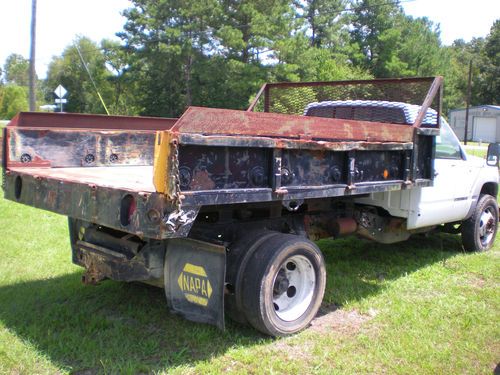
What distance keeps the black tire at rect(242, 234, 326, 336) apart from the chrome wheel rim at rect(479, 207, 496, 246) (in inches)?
141

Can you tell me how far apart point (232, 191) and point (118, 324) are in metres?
1.62

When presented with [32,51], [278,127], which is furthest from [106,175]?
[32,51]

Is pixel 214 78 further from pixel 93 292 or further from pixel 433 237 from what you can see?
pixel 93 292

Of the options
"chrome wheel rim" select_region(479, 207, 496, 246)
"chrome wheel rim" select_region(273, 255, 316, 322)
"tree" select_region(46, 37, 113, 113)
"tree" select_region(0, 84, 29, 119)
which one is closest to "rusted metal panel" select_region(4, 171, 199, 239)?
"chrome wheel rim" select_region(273, 255, 316, 322)

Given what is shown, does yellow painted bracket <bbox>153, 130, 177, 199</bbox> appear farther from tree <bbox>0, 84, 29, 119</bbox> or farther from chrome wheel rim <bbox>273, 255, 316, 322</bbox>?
tree <bbox>0, 84, 29, 119</bbox>

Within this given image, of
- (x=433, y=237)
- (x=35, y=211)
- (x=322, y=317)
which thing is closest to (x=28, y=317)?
(x=322, y=317)

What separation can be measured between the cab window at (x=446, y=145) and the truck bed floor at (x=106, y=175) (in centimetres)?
325

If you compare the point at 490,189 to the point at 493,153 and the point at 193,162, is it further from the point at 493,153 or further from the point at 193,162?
the point at 193,162

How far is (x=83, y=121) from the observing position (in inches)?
212

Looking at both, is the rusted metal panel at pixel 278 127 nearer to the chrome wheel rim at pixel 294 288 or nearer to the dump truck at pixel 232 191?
the dump truck at pixel 232 191

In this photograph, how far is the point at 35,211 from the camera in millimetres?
8789

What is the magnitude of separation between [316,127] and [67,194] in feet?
6.11

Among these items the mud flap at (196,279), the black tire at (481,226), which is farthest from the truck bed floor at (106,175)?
the black tire at (481,226)

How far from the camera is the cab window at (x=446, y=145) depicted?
6096 mm
